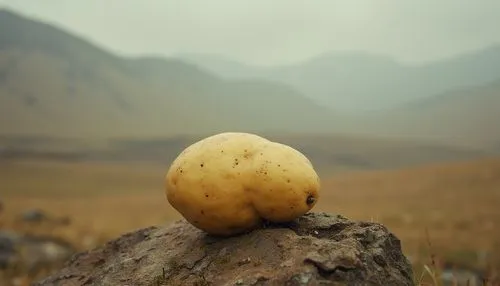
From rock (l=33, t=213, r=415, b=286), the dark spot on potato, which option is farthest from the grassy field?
the dark spot on potato

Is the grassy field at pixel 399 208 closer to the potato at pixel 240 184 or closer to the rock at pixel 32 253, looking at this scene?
the potato at pixel 240 184

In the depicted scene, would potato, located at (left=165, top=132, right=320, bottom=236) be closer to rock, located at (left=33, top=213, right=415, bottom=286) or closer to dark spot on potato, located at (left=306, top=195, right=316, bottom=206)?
dark spot on potato, located at (left=306, top=195, right=316, bottom=206)

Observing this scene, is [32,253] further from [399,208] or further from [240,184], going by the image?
[399,208]

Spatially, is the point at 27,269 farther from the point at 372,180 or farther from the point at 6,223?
the point at 372,180

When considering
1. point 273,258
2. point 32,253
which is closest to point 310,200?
point 273,258

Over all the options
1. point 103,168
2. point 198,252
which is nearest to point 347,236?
point 198,252

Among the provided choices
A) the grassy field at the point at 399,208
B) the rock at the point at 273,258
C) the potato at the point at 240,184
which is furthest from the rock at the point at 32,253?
the potato at the point at 240,184
